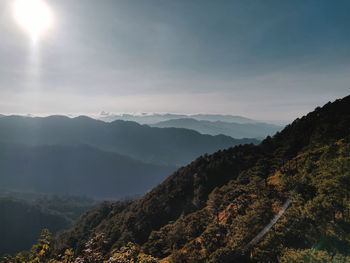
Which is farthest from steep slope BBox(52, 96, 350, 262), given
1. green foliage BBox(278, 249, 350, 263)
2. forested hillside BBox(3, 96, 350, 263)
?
green foliage BBox(278, 249, 350, 263)

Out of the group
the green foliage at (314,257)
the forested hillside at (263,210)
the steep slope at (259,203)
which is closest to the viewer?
the green foliage at (314,257)

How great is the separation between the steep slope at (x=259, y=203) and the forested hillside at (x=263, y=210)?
0.10 metres

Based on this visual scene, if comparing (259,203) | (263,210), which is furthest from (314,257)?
(259,203)

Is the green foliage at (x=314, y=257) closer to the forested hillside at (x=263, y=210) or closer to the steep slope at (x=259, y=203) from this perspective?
the forested hillside at (x=263, y=210)

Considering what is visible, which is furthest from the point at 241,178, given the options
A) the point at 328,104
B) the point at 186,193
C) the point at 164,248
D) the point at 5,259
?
the point at 5,259

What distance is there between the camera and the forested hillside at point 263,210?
1977 cm

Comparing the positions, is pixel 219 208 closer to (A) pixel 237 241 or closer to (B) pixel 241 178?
(B) pixel 241 178

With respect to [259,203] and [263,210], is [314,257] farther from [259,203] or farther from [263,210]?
[259,203]

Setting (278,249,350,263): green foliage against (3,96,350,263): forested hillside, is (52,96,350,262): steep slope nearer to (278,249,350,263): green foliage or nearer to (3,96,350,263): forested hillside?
(3,96,350,263): forested hillside

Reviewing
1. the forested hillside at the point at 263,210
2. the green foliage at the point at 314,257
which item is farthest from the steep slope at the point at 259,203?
the green foliage at the point at 314,257

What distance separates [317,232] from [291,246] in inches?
123

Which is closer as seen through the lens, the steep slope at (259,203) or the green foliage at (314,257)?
the green foliage at (314,257)

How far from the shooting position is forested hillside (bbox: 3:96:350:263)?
19.8 meters

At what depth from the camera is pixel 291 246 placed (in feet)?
67.5
